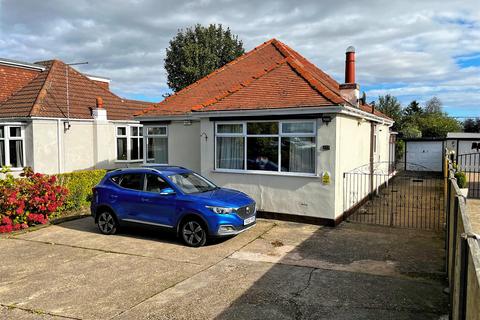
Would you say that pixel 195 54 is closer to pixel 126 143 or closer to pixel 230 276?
pixel 126 143

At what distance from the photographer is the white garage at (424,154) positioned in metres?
27.3

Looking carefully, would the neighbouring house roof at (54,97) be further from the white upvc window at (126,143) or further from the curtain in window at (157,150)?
the curtain in window at (157,150)

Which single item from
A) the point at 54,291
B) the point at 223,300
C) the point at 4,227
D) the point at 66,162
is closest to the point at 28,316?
the point at 54,291

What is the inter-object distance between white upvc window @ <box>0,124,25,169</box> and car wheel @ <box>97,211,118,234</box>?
8.84 meters

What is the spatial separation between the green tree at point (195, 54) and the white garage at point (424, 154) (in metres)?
17.6

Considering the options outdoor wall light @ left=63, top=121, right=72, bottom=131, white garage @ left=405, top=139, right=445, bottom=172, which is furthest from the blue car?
white garage @ left=405, top=139, right=445, bottom=172

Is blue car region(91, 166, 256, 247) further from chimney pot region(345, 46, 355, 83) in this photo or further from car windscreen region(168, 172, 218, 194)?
chimney pot region(345, 46, 355, 83)

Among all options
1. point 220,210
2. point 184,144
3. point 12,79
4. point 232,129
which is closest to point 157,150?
point 184,144

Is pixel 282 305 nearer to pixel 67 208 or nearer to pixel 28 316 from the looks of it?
pixel 28 316

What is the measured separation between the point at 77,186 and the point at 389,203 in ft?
36.3

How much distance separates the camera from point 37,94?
702 inches

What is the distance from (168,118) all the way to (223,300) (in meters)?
9.14

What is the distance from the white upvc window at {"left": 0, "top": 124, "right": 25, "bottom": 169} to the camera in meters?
15.9

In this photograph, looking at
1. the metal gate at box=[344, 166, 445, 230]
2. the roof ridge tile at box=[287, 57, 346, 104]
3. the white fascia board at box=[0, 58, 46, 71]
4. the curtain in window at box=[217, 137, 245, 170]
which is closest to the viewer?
the roof ridge tile at box=[287, 57, 346, 104]
